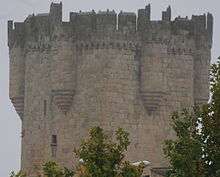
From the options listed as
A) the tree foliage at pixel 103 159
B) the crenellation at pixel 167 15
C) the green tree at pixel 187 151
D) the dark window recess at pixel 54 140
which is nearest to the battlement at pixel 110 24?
the crenellation at pixel 167 15

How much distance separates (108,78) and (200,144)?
17.5 meters

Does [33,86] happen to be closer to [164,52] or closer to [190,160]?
[164,52]

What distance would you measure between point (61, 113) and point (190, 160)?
1851cm

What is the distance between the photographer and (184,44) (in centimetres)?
4003

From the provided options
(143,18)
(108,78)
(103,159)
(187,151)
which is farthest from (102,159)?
(143,18)

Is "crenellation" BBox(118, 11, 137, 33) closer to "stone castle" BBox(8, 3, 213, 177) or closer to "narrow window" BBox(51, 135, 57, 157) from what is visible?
"stone castle" BBox(8, 3, 213, 177)

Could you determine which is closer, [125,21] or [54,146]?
[125,21]

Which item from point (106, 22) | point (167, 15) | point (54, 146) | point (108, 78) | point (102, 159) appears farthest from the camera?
point (167, 15)

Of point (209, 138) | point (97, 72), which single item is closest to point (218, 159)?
point (209, 138)

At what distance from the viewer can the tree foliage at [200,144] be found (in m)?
20.7

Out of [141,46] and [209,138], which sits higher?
[141,46]

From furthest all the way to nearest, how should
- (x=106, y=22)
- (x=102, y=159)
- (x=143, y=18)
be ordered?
(x=143, y=18)
(x=106, y=22)
(x=102, y=159)

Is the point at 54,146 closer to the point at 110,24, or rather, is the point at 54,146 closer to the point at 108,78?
the point at 108,78

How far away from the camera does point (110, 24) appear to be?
3881cm
